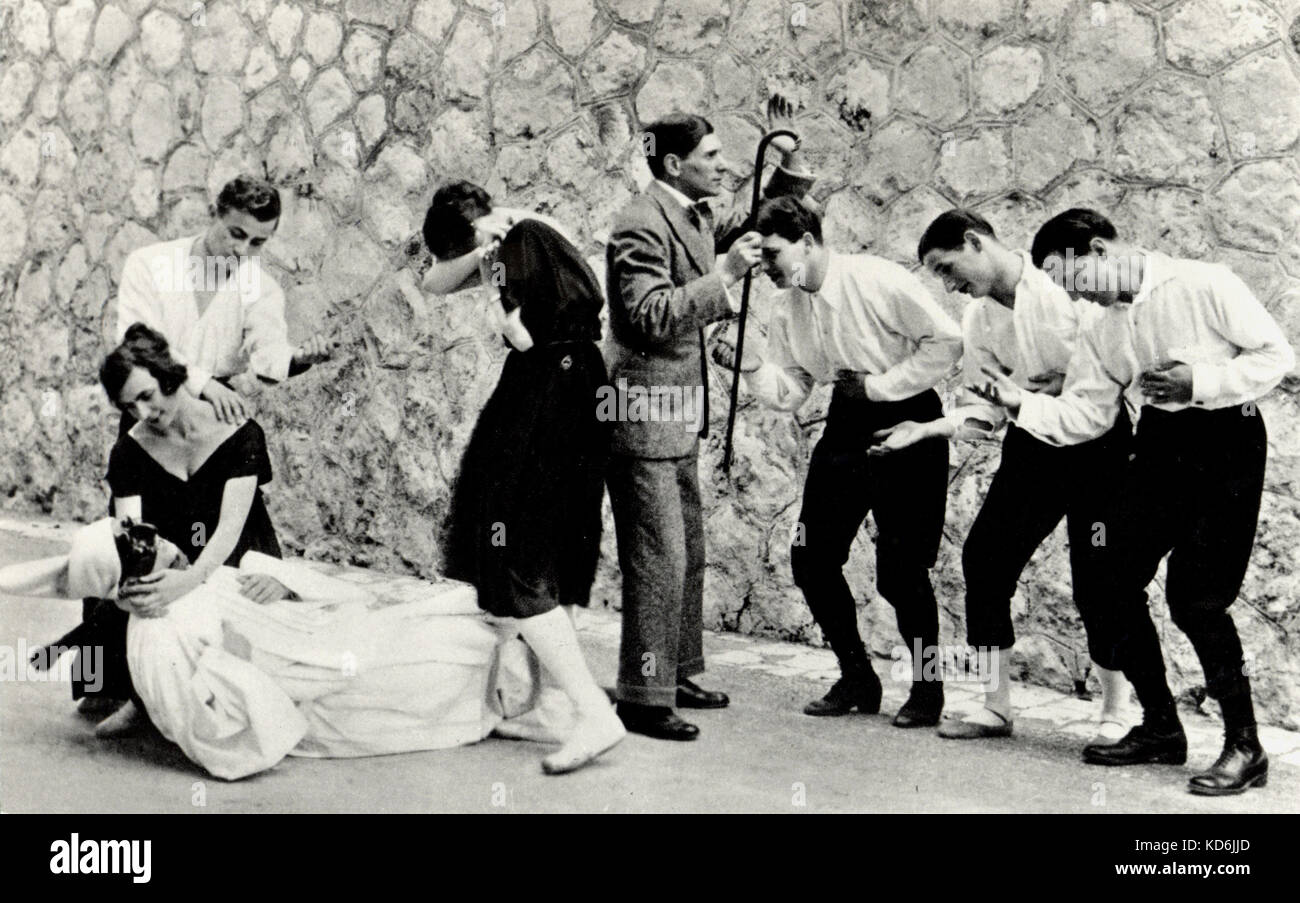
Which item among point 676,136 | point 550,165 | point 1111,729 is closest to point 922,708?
point 1111,729

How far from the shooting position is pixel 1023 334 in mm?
4117

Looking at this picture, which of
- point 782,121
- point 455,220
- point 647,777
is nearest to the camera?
point 647,777

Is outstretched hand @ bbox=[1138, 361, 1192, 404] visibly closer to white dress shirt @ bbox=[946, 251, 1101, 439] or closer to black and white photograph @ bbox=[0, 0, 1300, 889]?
black and white photograph @ bbox=[0, 0, 1300, 889]

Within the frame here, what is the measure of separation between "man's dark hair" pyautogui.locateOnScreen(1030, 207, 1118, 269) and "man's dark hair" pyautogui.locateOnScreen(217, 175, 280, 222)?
2.04m

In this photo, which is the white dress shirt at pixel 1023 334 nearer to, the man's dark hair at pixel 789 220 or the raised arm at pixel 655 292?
the man's dark hair at pixel 789 220

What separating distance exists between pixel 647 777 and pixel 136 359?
1.61m

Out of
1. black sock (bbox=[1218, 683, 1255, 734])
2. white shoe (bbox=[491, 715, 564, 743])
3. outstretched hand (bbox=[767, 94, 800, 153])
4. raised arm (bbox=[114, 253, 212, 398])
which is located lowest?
Answer: white shoe (bbox=[491, 715, 564, 743])

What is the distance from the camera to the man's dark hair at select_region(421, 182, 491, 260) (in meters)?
4.31

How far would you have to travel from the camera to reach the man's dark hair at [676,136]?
4.19 metres

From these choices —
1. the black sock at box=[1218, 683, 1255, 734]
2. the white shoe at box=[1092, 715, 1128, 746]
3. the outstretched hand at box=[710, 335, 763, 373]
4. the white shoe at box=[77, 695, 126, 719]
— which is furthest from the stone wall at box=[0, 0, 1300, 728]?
the white shoe at box=[77, 695, 126, 719]

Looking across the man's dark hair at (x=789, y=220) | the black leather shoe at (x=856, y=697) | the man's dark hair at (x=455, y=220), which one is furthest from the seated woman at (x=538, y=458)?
the black leather shoe at (x=856, y=697)

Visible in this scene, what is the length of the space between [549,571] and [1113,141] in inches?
80.0

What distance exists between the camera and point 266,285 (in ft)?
14.0

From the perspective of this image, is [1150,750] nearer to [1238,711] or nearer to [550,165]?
[1238,711]
